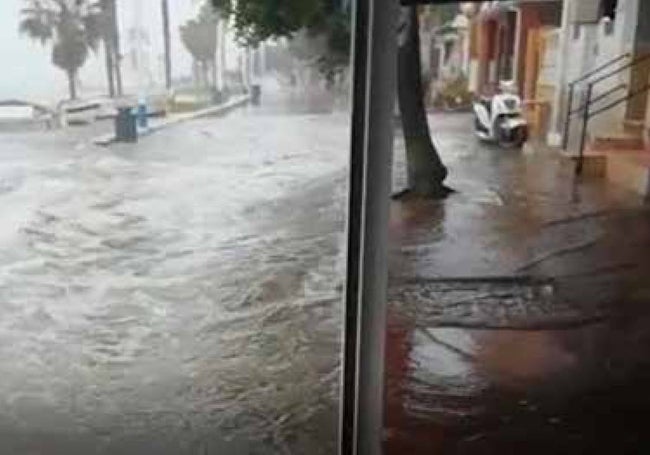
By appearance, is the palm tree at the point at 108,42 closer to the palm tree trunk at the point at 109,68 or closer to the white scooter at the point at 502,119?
the palm tree trunk at the point at 109,68

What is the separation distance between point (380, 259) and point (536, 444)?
92cm

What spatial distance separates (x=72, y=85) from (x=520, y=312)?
5.52ft

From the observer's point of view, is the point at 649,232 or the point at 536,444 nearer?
the point at 536,444

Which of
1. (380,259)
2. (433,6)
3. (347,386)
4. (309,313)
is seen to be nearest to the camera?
(380,259)

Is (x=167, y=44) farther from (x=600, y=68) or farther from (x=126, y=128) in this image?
(x=600, y=68)

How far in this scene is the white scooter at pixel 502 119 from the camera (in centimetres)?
211

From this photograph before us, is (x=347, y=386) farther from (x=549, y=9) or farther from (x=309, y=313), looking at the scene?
(x=549, y=9)

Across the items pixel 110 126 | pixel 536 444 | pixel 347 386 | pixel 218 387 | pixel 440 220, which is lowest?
pixel 536 444

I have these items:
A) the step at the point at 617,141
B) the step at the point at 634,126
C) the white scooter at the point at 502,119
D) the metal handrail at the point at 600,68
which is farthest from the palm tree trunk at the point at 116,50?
the step at the point at 634,126

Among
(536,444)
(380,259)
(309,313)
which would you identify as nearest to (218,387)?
(309,313)

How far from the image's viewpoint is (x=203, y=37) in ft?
5.29

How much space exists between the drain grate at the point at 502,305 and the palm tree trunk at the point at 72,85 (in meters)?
1.36

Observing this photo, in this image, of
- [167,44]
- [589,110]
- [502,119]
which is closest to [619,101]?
[589,110]

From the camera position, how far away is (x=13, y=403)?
186cm
